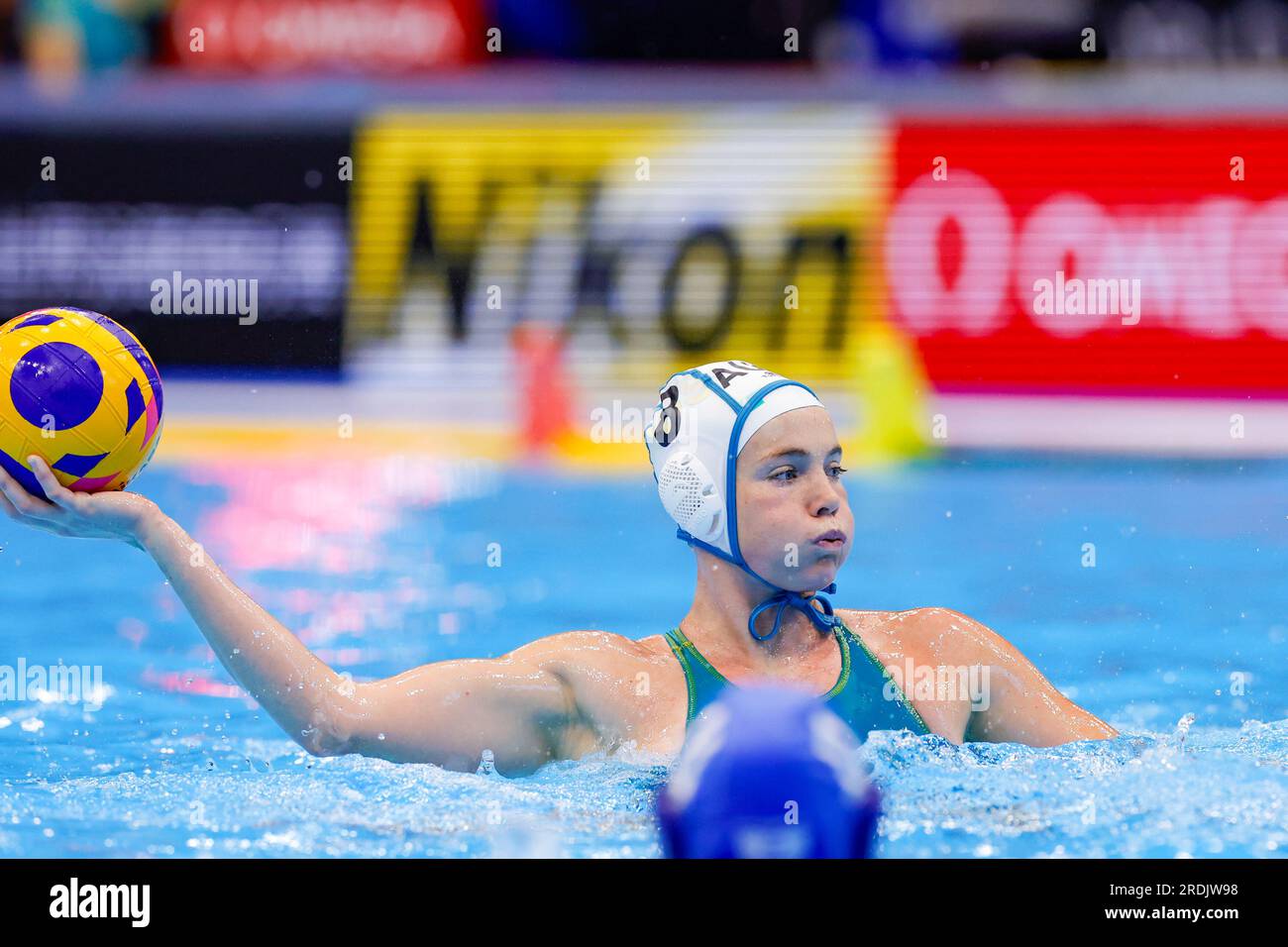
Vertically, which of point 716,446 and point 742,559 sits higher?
point 716,446

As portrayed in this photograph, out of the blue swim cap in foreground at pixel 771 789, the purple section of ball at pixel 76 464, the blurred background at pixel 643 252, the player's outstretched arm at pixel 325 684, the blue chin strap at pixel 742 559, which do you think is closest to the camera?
the blue swim cap in foreground at pixel 771 789

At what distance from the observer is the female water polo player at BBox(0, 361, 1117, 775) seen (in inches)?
138

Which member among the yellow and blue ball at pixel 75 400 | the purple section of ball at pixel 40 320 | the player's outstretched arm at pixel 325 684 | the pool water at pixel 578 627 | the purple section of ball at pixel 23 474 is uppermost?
the purple section of ball at pixel 40 320

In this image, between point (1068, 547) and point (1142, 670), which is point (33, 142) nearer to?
point (1068, 547)

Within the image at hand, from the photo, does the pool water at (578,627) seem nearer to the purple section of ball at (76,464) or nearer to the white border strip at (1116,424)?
the white border strip at (1116,424)

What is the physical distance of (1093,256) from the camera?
11633mm

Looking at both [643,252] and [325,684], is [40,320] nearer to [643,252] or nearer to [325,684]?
[325,684]

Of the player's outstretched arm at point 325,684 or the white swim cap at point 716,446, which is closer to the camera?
the player's outstretched arm at point 325,684

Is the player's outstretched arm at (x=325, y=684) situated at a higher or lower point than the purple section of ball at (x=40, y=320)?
Answer: lower

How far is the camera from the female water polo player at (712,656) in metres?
3.51

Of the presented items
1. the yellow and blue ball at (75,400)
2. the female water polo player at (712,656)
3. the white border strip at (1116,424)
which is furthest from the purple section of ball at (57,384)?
the white border strip at (1116,424)

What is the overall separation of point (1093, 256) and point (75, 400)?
9078mm

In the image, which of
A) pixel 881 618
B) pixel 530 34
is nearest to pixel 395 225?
pixel 530 34

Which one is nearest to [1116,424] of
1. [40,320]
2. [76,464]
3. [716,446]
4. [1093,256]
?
[1093,256]
